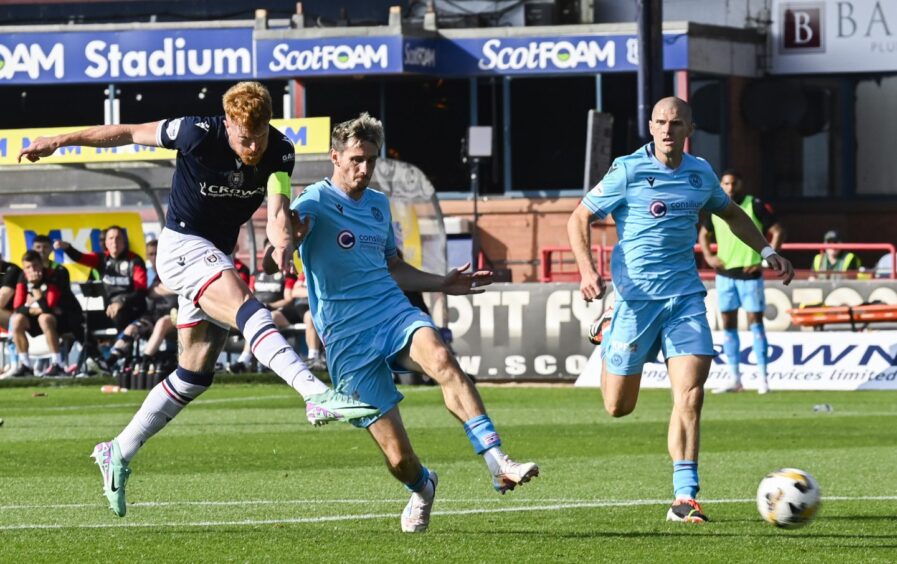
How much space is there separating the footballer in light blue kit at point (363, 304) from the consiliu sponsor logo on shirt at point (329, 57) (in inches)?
1026

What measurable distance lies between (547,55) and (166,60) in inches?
282

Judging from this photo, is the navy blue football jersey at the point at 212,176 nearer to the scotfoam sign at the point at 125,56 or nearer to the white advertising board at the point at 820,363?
the white advertising board at the point at 820,363

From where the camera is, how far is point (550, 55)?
114ft

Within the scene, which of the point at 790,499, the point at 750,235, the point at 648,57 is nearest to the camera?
the point at 790,499

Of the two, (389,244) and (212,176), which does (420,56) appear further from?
(212,176)

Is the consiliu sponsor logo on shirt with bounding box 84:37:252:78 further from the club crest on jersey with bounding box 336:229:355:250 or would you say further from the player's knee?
the club crest on jersey with bounding box 336:229:355:250

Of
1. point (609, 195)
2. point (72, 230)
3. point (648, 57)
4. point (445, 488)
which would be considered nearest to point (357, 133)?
point (609, 195)

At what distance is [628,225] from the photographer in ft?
32.8

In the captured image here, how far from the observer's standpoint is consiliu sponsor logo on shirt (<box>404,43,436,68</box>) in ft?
114

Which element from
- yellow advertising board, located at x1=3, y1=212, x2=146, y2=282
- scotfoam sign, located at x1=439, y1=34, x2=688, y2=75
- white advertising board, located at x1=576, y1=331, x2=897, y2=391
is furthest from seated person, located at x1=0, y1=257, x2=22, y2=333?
scotfoam sign, located at x1=439, y1=34, x2=688, y2=75

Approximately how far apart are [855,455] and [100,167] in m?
13.2

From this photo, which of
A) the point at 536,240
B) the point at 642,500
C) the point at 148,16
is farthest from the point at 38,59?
the point at 642,500

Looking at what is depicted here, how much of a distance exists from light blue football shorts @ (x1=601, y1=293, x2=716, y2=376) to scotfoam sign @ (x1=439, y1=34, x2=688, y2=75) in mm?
24550

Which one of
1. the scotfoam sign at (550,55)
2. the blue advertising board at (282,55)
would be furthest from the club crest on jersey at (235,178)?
the scotfoam sign at (550,55)
